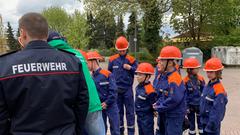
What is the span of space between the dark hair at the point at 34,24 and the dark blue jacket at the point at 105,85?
3200mm

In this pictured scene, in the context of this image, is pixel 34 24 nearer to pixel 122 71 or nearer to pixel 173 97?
pixel 173 97

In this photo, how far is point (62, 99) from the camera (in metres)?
2.45

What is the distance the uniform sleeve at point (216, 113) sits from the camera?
4.71 metres

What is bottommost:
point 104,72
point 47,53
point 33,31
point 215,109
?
point 215,109

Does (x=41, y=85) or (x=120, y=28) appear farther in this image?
(x=120, y=28)

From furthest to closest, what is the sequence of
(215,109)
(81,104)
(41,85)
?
(215,109) < (81,104) < (41,85)

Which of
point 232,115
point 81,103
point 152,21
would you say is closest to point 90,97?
point 81,103

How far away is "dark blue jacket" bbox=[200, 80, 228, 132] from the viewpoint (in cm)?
473

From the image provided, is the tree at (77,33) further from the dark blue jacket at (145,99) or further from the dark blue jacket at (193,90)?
the dark blue jacket at (145,99)

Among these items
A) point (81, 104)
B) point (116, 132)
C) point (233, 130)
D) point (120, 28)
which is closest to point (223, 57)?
point (233, 130)

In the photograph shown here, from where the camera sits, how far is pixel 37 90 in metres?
2.34

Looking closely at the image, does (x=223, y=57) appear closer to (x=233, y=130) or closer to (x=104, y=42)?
(x=233, y=130)

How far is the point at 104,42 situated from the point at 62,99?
59.9 metres

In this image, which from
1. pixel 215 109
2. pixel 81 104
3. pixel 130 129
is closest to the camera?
pixel 81 104
